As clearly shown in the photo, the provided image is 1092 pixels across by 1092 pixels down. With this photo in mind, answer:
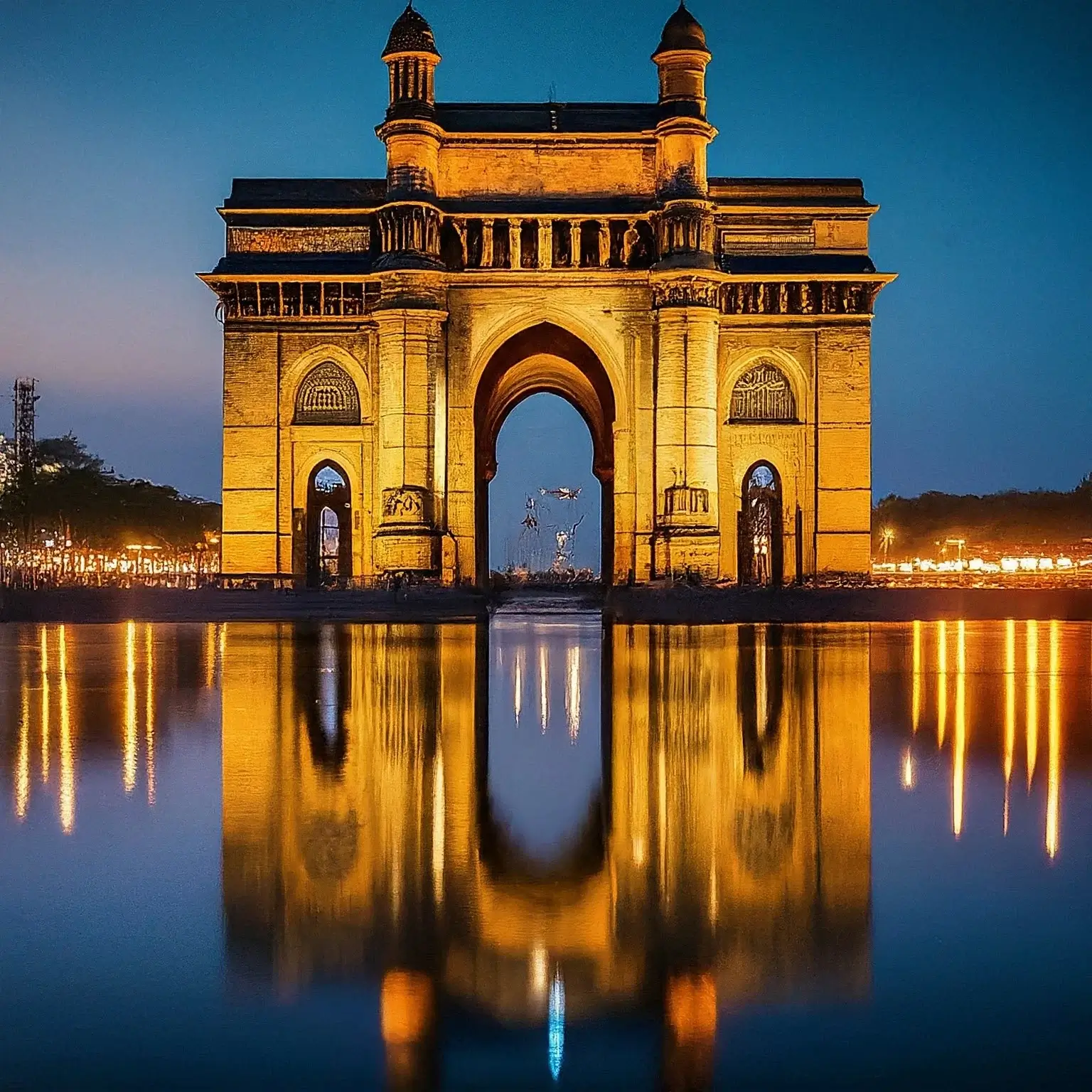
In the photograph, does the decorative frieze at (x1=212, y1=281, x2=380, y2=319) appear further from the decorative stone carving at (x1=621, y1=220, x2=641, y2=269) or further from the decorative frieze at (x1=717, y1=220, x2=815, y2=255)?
the decorative frieze at (x1=717, y1=220, x2=815, y2=255)

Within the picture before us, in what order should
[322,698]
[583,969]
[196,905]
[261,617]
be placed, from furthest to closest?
[261,617] → [322,698] → [196,905] → [583,969]

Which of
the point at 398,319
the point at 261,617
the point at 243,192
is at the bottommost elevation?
the point at 261,617

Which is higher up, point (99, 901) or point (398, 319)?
point (398, 319)

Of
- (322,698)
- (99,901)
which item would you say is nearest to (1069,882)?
(99,901)

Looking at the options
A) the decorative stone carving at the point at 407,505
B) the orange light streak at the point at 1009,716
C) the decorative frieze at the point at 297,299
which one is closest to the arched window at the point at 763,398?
the decorative stone carving at the point at 407,505

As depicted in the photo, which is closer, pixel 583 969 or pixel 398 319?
pixel 583 969

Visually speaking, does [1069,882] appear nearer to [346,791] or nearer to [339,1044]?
[339,1044]

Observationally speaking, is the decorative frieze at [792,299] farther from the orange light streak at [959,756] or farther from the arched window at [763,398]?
the orange light streak at [959,756]

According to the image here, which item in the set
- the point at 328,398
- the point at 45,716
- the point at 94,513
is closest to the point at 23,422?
the point at 94,513
